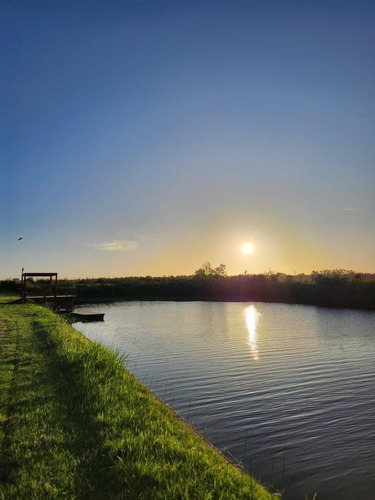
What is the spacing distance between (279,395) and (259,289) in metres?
47.6

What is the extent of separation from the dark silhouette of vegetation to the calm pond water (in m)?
21.1

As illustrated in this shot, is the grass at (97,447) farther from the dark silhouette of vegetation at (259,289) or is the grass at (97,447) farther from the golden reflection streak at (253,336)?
the dark silhouette of vegetation at (259,289)

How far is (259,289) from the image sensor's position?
57719 millimetres

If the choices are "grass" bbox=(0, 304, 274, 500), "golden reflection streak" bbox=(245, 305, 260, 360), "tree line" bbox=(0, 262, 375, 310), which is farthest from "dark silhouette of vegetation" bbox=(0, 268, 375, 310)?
"grass" bbox=(0, 304, 274, 500)

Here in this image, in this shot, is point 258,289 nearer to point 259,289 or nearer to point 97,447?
point 259,289

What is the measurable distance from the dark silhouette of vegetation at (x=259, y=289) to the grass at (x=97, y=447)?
35798 millimetres

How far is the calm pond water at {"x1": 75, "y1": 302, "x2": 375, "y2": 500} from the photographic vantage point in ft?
21.7

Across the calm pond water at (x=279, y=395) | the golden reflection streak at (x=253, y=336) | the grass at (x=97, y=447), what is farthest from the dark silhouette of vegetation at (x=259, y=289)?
the grass at (x=97, y=447)

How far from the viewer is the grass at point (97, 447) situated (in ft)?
13.9

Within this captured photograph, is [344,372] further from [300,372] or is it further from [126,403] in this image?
[126,403]

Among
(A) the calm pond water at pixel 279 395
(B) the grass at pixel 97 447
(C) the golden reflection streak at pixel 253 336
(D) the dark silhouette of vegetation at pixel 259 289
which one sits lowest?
(A) the calm pond water at pixel 279 395

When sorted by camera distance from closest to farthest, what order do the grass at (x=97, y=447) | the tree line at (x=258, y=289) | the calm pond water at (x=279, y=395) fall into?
the grass at (x=97, y=447) → the calm pond water at (x=279, y=395) → the tree line at (x=258, y=289)

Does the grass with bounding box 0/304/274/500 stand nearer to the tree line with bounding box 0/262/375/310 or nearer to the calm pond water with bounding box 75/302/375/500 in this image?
the calm pond water with bounding box 75/302/375/500

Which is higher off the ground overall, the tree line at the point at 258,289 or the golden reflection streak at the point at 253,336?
the tree line at the point at 258,289
